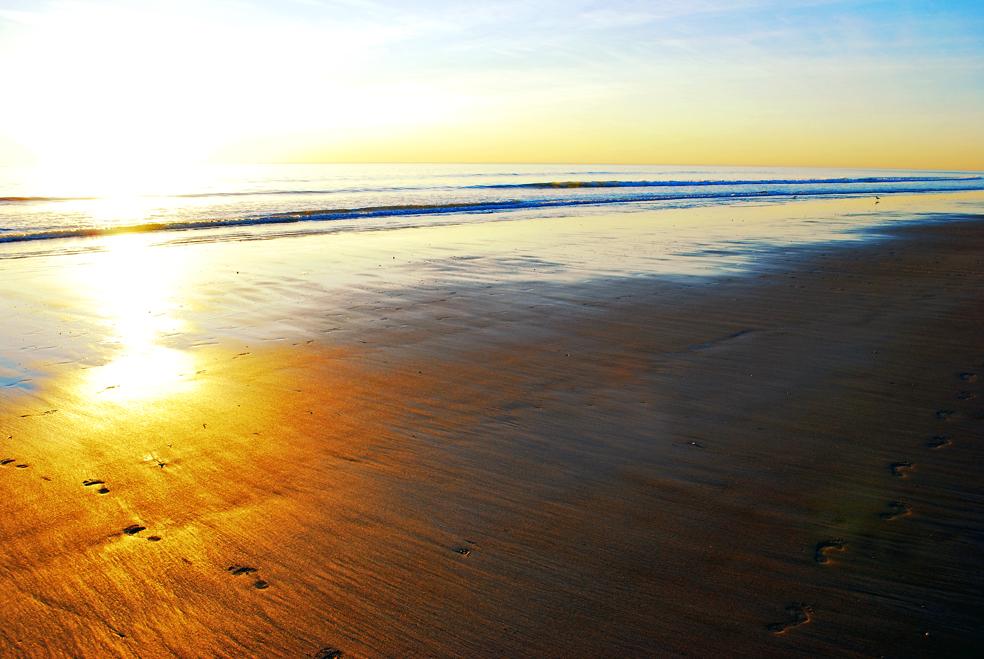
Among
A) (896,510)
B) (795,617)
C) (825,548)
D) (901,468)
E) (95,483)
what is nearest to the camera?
(795,617)

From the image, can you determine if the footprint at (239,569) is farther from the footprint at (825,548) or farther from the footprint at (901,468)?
the footprint at (901,468)

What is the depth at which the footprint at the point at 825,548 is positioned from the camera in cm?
265

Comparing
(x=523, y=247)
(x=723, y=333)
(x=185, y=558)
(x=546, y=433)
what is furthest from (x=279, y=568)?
(x=523, y=247)

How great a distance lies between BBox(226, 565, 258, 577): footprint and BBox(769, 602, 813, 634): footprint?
2.17 m

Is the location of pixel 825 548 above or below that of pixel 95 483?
below

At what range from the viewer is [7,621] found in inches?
90.2

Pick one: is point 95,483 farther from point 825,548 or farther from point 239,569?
point 825,548

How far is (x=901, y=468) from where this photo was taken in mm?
3465

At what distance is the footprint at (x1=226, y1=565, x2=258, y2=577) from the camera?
258 centimetres

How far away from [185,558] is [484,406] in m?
2.27

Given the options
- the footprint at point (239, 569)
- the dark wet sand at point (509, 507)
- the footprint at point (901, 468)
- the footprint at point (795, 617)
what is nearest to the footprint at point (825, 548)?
the dark wet sand at point (509, 507)

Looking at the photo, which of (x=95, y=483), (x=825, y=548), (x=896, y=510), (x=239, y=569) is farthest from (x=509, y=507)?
(x=95, y=483)

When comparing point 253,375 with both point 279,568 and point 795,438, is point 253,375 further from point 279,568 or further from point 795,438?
point 795,438

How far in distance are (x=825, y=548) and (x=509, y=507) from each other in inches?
59.4
